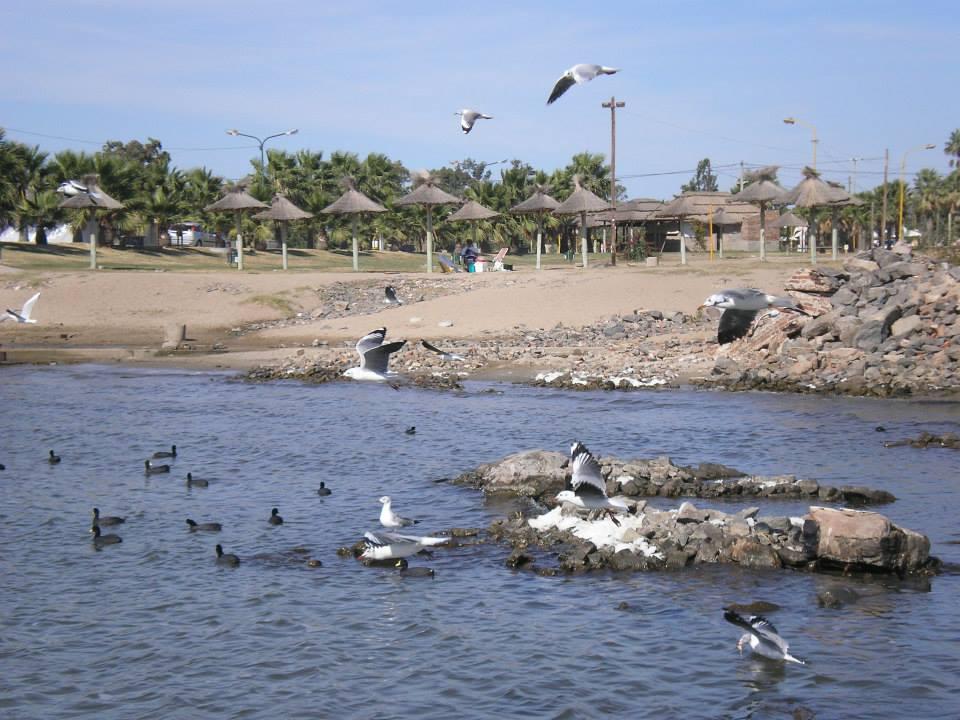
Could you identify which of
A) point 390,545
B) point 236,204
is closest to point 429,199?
point 236,204

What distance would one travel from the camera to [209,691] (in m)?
9.29

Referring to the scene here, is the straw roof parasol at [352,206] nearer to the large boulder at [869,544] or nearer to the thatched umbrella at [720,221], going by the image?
the thatched umbrella at [720,221]

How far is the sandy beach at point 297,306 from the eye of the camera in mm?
33375

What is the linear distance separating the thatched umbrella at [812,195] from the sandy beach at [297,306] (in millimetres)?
6149

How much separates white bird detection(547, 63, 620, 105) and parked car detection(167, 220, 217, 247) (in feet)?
178

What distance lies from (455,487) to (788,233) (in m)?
73.6

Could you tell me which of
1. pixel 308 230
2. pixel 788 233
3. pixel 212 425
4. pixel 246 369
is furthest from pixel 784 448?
pixel 788 233

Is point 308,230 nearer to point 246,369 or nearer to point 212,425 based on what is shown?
point 246,369

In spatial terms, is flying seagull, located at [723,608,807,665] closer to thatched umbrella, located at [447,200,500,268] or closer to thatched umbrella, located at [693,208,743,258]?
thatched umbrella, located at [447,200,500,268]

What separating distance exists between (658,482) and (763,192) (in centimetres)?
3664

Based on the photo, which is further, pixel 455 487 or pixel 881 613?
pixel 455 487

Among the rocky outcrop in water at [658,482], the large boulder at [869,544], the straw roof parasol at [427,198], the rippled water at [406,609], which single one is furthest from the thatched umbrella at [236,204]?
the large boulder at [869,544]

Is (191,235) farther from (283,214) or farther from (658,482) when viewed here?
(658,482)

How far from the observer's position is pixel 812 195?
156ft
